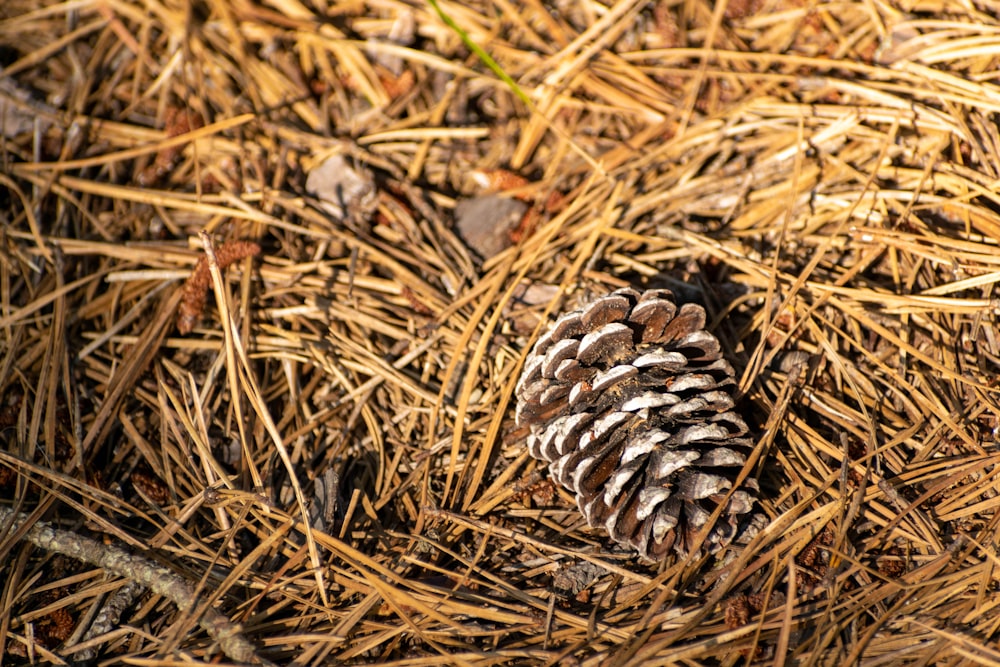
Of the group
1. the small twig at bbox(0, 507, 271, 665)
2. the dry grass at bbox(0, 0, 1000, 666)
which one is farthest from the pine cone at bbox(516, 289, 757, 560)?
the small twig at bbox(0, 507, 271, 665)

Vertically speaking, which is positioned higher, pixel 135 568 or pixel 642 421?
pixel 642 421

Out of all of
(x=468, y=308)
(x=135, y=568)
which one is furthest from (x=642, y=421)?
(x=135, y=568)

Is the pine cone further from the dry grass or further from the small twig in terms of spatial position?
the small twig

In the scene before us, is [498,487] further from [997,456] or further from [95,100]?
[95,100]

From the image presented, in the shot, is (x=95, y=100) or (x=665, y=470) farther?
(x=95, y=100)

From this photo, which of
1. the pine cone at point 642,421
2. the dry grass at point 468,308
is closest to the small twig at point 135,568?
the dry grass at point 468,308

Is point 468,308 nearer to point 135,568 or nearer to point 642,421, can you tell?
point 642,421

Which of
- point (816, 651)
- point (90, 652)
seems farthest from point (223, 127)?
point (816, 651)

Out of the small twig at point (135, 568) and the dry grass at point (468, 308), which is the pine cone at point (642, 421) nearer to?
the dry grass at point (468, 308)

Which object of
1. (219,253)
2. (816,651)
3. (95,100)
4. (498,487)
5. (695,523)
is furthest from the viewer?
(95,100)
